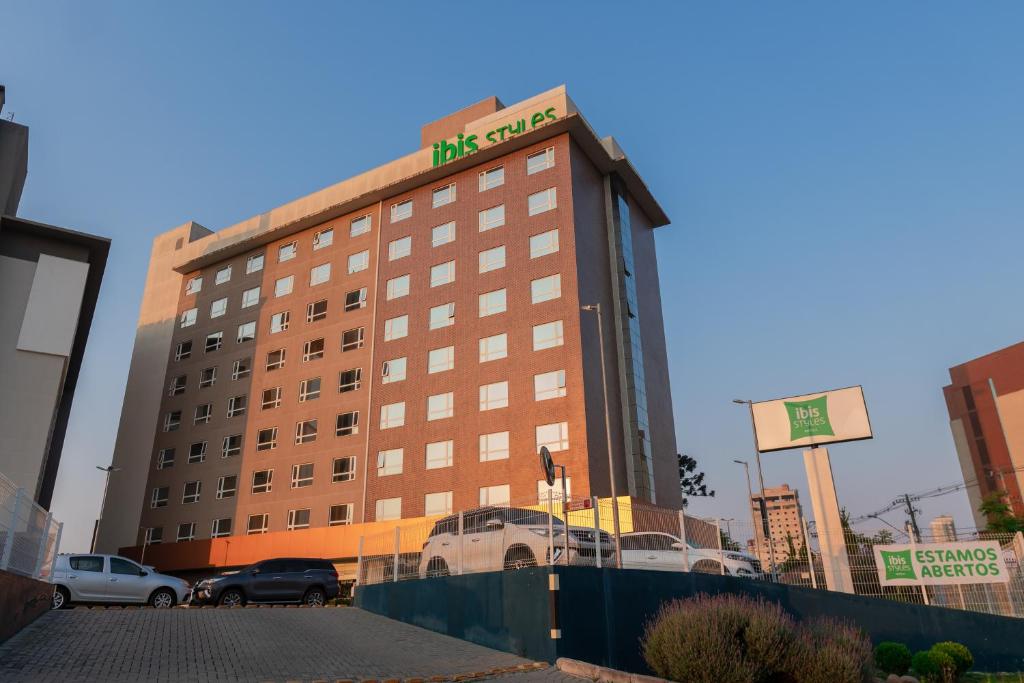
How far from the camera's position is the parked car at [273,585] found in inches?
975

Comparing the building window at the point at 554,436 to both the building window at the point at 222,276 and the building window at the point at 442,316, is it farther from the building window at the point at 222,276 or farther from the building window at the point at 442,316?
the building window at the point at 222,276

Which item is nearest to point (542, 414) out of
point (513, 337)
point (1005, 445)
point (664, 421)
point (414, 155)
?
point (513, 337)

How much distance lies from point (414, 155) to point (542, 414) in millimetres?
20836

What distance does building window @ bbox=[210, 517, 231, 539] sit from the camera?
160ft

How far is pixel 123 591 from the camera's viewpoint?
22.8 m

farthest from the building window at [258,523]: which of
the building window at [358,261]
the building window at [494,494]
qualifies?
the building window at [358,261]

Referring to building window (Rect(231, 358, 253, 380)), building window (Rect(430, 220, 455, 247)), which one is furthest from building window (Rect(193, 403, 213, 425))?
building window (Rect(430, 220, 455, 247))

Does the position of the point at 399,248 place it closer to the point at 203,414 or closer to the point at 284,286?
the point at 284,286

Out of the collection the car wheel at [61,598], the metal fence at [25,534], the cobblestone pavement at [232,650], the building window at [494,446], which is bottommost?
the cobblestone pavement at [232,650]

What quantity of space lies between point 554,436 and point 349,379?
1573cm

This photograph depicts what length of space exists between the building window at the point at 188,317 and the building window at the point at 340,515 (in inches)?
894

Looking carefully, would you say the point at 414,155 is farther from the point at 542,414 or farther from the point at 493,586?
the point at 493,586

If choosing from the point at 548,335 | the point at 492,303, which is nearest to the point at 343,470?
the point at 492,303

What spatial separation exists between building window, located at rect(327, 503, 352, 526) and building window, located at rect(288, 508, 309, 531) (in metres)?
1.94
